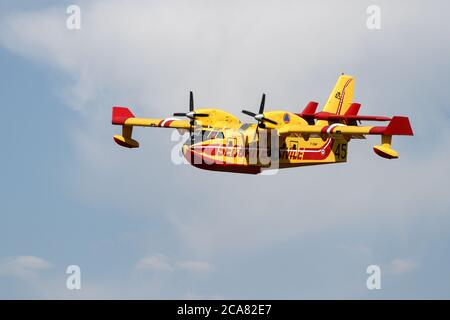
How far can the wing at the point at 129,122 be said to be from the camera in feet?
222

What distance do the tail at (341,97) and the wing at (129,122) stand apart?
27.1 ft

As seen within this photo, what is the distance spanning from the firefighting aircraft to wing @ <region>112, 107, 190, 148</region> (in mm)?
178

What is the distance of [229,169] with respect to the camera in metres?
62.1

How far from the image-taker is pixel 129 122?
6894 centimetres

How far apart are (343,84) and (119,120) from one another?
1283 cm

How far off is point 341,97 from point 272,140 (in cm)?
852

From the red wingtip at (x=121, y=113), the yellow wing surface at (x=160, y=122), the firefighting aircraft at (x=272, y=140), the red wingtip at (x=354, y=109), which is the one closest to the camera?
the firefighting aircraft at (x=272, y=140)

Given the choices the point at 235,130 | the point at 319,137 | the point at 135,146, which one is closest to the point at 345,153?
the point at 319,137

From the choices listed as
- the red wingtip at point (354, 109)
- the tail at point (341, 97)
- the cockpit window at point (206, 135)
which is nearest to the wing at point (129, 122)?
the cockpit window at point (206, 135)

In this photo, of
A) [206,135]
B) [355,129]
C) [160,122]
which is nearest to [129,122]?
[160,122]

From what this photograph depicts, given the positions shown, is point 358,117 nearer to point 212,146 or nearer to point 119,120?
point 212,146

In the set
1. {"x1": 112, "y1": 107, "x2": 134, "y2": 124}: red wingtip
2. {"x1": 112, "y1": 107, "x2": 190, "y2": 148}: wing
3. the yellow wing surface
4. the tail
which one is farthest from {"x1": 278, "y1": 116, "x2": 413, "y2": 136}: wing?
{"x1": 112, "y1": 107, "x2": 134, "y2": 124}: red wingtip

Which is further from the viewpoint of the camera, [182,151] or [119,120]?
[119,120]

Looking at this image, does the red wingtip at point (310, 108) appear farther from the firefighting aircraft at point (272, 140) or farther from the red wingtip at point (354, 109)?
the red wingtip at point (354, 109)
